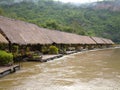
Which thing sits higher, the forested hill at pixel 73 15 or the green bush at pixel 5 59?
the forested hill at pixel 73 15

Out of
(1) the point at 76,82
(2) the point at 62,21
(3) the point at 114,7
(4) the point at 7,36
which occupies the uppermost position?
(3) the point at 114,7

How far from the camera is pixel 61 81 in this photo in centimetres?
1173

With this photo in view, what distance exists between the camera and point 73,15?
282 ft

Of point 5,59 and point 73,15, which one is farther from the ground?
point 73,15

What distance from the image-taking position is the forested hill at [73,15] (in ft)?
248

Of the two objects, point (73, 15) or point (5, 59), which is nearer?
point (5, 59)

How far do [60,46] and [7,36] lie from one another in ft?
59.1

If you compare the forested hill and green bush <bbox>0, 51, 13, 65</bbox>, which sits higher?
the forested hill

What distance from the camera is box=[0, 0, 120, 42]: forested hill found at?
75.6 meters

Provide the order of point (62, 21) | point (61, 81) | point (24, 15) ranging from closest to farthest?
point (61, 81)
point (24, 15)
point (62, 21)

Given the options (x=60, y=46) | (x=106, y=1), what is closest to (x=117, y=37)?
(x=106, y=1)

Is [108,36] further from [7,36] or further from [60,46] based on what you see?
[7,36]

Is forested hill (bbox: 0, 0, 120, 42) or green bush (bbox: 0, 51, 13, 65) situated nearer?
green bush (bbox: 0, 51, 13, 65)

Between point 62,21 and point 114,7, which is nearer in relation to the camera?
point 62,21
